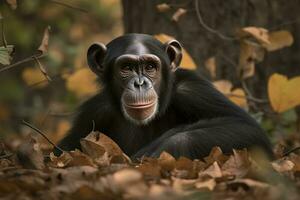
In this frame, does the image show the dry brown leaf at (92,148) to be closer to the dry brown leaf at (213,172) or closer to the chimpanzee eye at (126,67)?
the dry brown leaf at (213,172)

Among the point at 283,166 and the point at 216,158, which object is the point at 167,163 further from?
the point at 283,166

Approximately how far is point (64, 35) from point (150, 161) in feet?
41.0

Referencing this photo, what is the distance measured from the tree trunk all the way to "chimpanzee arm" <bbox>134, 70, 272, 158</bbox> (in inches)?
63.5

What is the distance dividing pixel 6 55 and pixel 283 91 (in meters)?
2.64

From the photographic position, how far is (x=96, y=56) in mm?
6441

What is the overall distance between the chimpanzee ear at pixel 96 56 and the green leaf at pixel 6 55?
120cm

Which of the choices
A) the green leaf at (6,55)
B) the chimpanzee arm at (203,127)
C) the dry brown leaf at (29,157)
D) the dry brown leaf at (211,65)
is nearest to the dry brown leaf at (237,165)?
the chimpanzee arm at (203,127)

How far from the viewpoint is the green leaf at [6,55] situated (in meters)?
5.10

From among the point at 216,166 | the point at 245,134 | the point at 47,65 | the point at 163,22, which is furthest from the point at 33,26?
the point at 216,166

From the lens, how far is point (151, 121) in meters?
6.23

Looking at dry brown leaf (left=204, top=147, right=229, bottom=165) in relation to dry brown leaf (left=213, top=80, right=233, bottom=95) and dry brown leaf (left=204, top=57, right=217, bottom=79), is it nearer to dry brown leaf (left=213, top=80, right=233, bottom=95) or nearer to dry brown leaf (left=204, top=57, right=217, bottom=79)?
dry brown leaf (left=213, top=80, right=233, bottom=95)

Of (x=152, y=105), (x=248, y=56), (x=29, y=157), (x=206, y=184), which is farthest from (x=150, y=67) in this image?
(x=206, y=184)

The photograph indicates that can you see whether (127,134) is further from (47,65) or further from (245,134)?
(47,65)

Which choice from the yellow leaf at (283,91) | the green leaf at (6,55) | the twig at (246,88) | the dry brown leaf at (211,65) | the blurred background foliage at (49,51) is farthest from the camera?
the blurred background foliage at (49,51)
